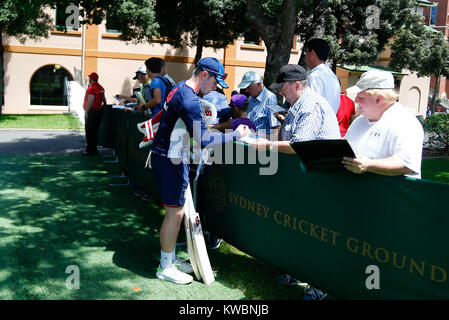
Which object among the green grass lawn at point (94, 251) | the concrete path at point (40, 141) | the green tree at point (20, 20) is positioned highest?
the green tree at point (20, 20)

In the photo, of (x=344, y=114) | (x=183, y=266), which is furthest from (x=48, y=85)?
(x=183, y=266)

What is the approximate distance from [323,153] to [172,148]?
1.50 m

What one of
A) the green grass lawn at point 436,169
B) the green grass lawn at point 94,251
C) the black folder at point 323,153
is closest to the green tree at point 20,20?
the green grass lawn at point 94,251

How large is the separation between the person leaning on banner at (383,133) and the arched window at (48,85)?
2675 centimetres

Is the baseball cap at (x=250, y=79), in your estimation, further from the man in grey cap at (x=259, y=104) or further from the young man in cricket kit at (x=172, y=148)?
the young man in cricket kit at (x=172, y=148)

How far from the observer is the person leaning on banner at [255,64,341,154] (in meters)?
3.80

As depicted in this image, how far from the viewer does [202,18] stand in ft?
64.4

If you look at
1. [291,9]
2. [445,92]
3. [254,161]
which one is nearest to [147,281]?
[254,161]

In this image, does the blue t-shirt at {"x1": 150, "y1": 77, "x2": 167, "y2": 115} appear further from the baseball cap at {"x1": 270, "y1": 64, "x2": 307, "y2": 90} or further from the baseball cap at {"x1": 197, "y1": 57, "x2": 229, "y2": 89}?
the baseball cap at {"x1": 270, "y1": 64, "x2": 307, "y2": 90}

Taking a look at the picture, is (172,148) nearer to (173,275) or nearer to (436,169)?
(173,275)

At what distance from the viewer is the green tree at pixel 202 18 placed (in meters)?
19.2

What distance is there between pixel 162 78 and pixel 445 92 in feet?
196

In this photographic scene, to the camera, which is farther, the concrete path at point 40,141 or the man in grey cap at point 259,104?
the concrete path at point 40,141
